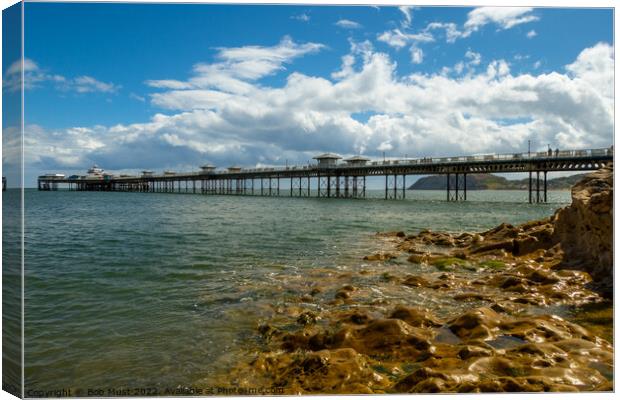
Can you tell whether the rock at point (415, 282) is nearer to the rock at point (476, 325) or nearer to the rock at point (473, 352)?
the rock at point (476, 325)

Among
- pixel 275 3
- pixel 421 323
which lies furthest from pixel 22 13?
pixel 421 323

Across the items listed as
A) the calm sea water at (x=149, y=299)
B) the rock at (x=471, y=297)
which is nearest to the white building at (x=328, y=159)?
the calm sea water at (x=149, y=299)

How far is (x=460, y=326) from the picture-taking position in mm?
7547

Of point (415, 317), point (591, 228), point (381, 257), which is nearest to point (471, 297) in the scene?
point (415, 317)

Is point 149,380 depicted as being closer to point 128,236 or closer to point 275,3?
point 275,3

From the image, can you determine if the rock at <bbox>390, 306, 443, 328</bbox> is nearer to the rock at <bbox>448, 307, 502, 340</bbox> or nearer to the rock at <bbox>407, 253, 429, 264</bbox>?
the rock at <bbox>448, 307, 502, 340</bbox>

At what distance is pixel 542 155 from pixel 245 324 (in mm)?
53954

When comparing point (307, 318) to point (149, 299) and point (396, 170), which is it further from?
point (396, 170)

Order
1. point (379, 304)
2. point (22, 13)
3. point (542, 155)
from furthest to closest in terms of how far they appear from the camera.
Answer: point (542, 155) → point (379, 304) → point (22, 13)

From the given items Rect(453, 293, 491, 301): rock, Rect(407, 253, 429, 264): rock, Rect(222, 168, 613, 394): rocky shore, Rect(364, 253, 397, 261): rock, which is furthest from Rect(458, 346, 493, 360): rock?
Rect(364, 253, 397, 261): rock

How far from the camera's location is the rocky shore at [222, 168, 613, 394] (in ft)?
18.6

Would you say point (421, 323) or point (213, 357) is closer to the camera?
point (213, 357)

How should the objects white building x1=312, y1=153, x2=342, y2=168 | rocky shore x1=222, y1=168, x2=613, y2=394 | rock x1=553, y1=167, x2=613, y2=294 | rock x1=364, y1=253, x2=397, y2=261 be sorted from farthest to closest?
white building x1=312, y1=153, x2=342, y2=168 < rock x1=364, y1=253, x2=397, y2=261 < rock x1=553, y1=167, x2=613, y2=294 < rocky shore x1=222, y1=168, x2=613, y2=394

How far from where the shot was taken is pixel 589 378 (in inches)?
213
